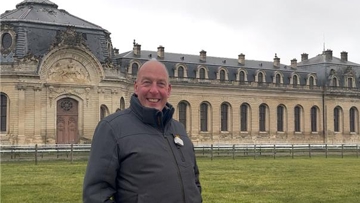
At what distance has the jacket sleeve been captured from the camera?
499 cm

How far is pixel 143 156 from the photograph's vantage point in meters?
5.05

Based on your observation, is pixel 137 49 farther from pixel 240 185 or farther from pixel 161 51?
pixel 240 185

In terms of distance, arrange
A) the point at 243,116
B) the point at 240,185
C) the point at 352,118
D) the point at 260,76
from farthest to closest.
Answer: the point at 352,118
the point at 260,76
the point at 243,116
the point at 240,185

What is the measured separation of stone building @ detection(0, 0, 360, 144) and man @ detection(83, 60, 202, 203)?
41.2 meters

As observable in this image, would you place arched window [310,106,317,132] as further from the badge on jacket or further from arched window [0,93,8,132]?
the badge on jacket

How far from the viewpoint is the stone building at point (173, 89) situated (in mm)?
45531

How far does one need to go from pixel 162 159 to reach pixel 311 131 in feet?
215

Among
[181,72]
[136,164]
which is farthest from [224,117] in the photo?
[136,164]

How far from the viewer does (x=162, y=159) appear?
16.7 feet

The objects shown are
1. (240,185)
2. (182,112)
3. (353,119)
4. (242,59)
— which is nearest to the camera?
(240,185)

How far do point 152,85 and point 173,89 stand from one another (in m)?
54.3

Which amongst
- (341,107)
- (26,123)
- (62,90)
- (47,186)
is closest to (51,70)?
(62,90)

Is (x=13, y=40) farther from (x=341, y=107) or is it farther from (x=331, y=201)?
(x=341, y=107)

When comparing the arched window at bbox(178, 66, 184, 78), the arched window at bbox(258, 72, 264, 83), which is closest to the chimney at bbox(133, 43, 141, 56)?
the arched window at bbox(178, 66, 184, 78)
